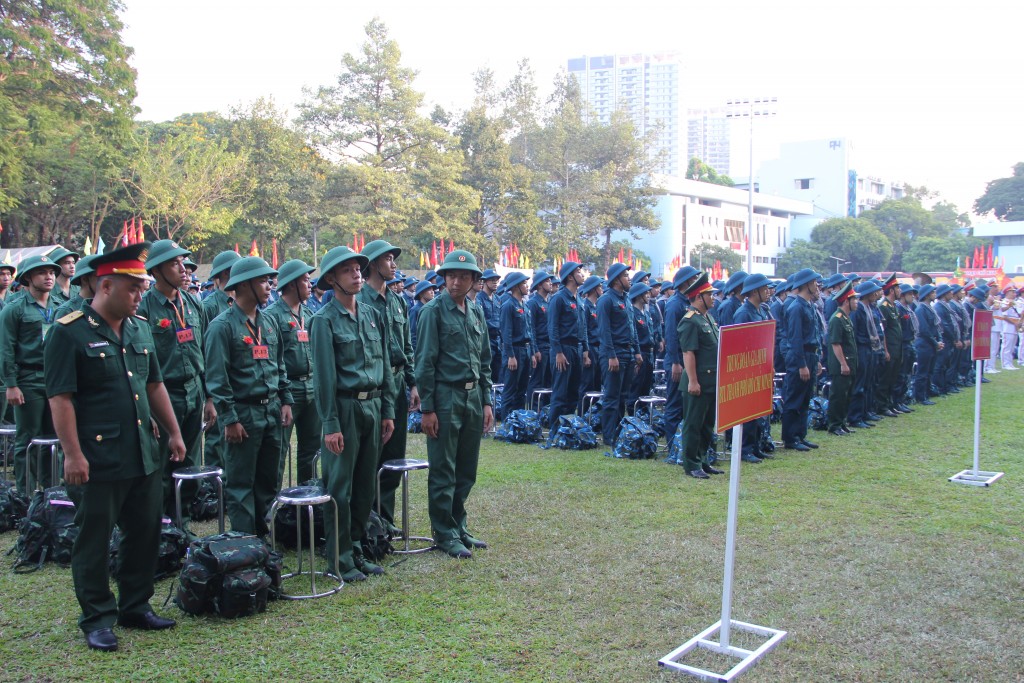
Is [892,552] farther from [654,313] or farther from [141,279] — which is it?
[654,313]

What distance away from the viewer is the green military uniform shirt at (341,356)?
17.0 feet

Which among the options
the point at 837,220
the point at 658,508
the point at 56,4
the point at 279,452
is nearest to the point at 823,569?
the point at 658,508

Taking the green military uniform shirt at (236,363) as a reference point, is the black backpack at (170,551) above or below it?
below

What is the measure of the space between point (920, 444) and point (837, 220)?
64.0 meters

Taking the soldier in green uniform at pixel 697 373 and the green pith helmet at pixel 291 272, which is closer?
the green pith helmet at pixel 291 272

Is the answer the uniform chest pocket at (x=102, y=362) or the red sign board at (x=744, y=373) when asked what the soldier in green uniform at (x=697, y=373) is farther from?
the uniform chest pocket at (x=102, y=362)

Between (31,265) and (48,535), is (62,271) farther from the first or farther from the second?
(48,535)

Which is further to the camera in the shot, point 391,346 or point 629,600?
point 391,346

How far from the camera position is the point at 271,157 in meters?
32.4

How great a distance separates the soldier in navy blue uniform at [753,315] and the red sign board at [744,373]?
4.57 metres

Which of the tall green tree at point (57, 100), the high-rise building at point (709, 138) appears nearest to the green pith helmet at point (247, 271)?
the tall green tree at point (57, 100)

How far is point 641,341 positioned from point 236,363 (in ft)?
21.1

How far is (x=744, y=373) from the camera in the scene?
4398 mm

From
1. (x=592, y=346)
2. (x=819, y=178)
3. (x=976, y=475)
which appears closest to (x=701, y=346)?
(x=976, y=475)
